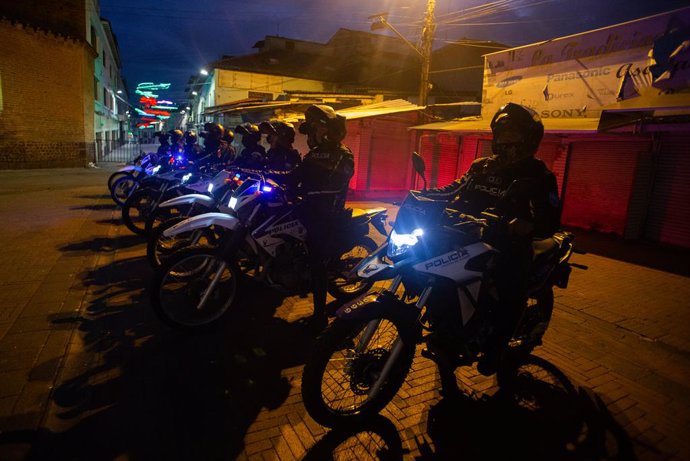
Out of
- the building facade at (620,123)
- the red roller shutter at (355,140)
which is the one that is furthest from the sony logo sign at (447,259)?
the red roller shutter at (355,140)

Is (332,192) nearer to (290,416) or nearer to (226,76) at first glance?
(290,416)

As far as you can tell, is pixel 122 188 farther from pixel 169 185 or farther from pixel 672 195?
pixel 672 195

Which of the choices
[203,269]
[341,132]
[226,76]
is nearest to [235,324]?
[203,269]

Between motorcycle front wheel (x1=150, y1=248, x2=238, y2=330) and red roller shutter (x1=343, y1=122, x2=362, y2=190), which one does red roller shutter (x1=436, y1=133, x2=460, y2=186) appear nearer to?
red roller shutter (x1=343, y1=122, x2=362, y2=190)

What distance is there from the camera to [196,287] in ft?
14.3

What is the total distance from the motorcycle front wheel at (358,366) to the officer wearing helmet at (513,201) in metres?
0.76

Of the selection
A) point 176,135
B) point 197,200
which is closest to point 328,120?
point 197,200

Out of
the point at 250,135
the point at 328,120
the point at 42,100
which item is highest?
the point at 42,100

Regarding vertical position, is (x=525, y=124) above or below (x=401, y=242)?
above

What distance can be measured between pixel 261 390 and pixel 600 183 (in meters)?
10.8

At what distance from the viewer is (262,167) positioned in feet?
17.7

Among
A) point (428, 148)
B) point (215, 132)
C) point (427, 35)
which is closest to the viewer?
point (215, 132)

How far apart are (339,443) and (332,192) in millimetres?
2465

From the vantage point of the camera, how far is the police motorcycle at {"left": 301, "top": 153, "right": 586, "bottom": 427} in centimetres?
271
